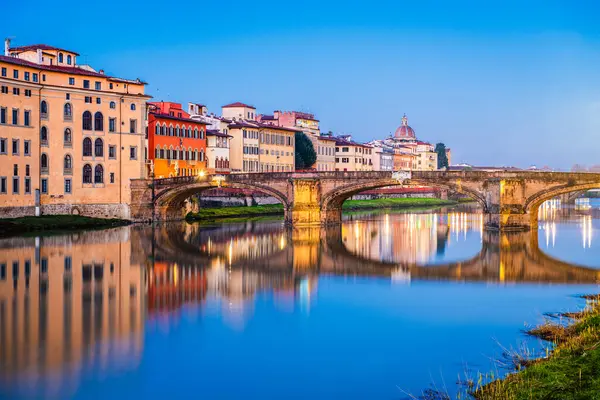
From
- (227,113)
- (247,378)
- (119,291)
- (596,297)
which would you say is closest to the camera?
(247,378)

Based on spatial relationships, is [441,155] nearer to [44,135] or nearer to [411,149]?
[411,149]

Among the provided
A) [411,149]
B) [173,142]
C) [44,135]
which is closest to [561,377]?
[44,135]

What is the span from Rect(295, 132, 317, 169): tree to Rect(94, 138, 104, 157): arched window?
43569 millimetres

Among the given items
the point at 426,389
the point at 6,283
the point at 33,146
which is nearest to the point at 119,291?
the point at 6,283

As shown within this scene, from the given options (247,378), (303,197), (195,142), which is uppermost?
(195,142)

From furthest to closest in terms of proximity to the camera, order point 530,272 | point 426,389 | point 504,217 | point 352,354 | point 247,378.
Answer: point 504,217 < point 530,272 < point 352,354 < point 247,378 < point 426,389

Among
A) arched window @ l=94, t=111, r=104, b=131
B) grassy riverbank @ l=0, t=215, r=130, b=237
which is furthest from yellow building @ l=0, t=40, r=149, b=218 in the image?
grassy riverbank @ l=0, t=215, r=130, b=237

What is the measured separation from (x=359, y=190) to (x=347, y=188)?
1.53 metres

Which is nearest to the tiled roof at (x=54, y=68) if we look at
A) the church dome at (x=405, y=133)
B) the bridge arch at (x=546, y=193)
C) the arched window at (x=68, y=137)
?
the arched window at (x=68, y=137)

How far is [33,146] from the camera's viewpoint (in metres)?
53.5

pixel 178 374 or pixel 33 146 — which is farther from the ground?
pixel 33 146

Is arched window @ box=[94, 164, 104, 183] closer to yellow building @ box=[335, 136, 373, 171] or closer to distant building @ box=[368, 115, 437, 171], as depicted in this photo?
yellow building @ box=[335, 136, 373, 171]

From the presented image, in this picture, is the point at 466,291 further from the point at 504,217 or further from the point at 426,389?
the point at 504,217

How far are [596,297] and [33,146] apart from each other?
130 feet
